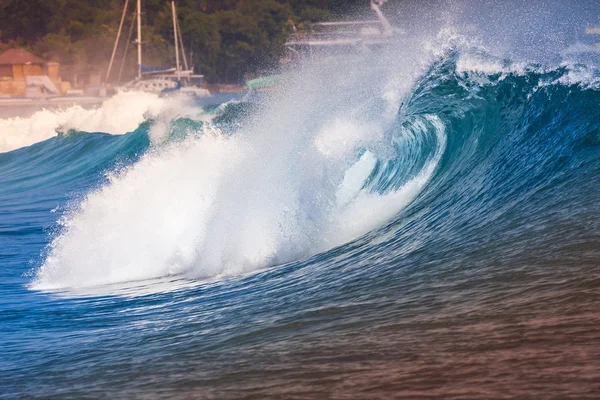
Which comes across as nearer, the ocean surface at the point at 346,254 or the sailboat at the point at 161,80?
the ocean surface at the point at 346,254

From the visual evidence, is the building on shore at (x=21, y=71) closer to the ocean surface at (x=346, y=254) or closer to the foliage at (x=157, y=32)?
the foliage at (x=157, y=32)

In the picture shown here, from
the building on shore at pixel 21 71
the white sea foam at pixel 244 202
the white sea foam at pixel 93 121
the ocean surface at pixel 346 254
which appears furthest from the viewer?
the building on shore at pixel 21 71

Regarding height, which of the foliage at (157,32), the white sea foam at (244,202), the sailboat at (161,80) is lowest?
the white sea foam at (244,202)

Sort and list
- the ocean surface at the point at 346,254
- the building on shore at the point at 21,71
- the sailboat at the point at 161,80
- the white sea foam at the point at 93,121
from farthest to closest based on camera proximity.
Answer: the building on shore at the point at 21,71
the sailboat at the point at 161,80
the white sea foam at the point at 93,121
the ocean surface at the point at 346,254

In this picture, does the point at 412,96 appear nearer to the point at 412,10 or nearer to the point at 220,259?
the point at 220,259

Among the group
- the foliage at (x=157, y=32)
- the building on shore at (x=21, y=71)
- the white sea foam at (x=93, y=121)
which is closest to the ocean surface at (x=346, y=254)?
the white sea foam at (x=93, y=121)

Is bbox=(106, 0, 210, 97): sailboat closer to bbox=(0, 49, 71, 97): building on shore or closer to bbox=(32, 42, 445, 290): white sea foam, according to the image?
bbox=(0, 49, 71, 97): building on shore

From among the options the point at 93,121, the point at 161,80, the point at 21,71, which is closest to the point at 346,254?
the point at 93,121
